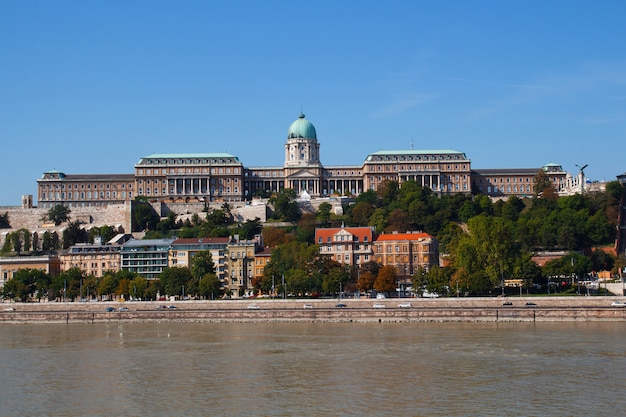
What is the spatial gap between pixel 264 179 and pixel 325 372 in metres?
111

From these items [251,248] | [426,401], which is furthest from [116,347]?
[251,248]

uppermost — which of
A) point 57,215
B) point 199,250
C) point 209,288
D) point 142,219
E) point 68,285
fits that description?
point 57,215

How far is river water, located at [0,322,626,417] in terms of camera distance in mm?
34719

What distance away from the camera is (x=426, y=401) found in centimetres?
3522

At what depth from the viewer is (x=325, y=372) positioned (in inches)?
1651

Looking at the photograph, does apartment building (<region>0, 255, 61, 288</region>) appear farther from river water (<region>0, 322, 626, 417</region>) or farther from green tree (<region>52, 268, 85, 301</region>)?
river water (<region>0, 322, 626, 417</region>)

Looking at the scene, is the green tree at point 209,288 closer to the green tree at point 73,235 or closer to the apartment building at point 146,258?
the apartment building at point 146,258

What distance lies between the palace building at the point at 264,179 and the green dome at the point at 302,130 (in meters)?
5.54

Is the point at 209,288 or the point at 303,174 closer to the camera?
the point at 209,288

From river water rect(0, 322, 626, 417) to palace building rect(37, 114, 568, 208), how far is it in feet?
287

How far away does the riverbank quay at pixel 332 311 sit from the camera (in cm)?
6328

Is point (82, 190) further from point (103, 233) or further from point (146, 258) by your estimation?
point (146, 258)

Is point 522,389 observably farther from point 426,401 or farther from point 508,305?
point 508,305

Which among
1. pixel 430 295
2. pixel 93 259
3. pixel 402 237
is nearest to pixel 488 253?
pixel 430 295
